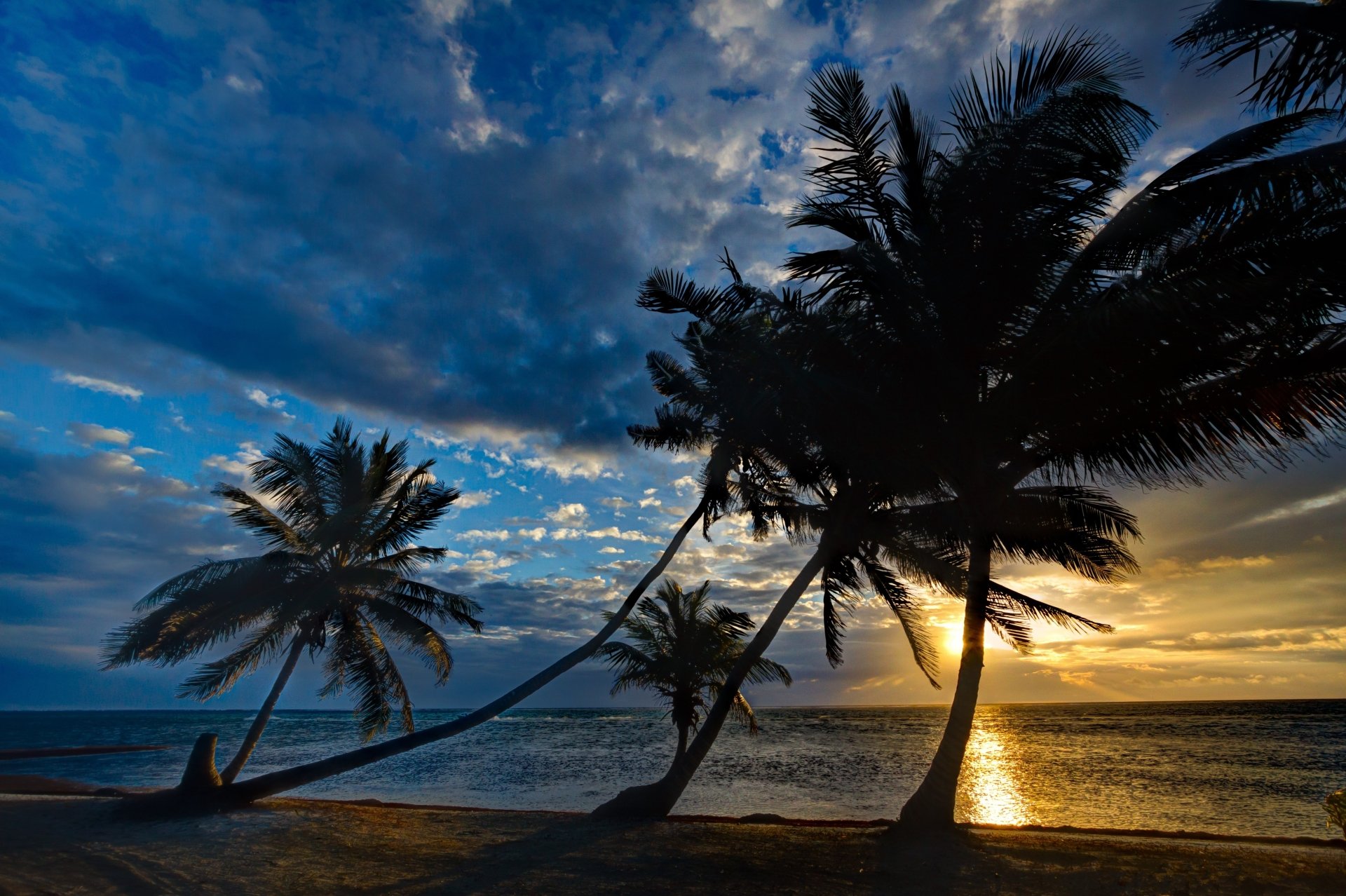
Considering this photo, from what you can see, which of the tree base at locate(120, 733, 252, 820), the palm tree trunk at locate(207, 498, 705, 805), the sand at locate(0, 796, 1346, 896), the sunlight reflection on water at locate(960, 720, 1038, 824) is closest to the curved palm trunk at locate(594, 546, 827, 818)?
the sand at locate(0, 796, 1346, 896)

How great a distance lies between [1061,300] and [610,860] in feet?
26.8

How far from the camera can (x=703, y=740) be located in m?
10.9

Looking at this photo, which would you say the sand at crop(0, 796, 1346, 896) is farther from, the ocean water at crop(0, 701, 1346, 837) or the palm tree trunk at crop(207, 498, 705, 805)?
the ocean water at crop(0, 701, 1346, 837)

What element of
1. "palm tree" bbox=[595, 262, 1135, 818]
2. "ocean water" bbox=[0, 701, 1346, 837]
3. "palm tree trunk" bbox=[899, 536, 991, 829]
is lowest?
"ocean water" bbox=[0, 701, 1346, 837]

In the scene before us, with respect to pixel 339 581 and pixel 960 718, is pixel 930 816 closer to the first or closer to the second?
pixel 960 718

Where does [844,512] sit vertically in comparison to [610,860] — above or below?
above

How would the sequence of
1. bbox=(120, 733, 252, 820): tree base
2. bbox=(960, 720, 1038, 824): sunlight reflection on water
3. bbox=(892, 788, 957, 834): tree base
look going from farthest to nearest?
bbox=(960, 720, 1038, 824): sunlight reflection on water
bbox=(120, 733, 252, 820): tree base
bbox=(892, 788, 957, 834): tree base

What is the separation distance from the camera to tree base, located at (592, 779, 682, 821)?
10250 millimetres

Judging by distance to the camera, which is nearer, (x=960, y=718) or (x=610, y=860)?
(x=610, y=860)

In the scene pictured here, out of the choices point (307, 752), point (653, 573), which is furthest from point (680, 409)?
point (307, 752)

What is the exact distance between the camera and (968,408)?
8359 millimetres

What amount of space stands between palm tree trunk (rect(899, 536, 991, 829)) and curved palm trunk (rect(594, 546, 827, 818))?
259cm

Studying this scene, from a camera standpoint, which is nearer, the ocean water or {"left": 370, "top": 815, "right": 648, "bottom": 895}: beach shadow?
{"left": 370, "top": 815, "right": 648, "bottom": 895}: beach shadow

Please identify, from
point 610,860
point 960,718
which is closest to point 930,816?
point 960,718
